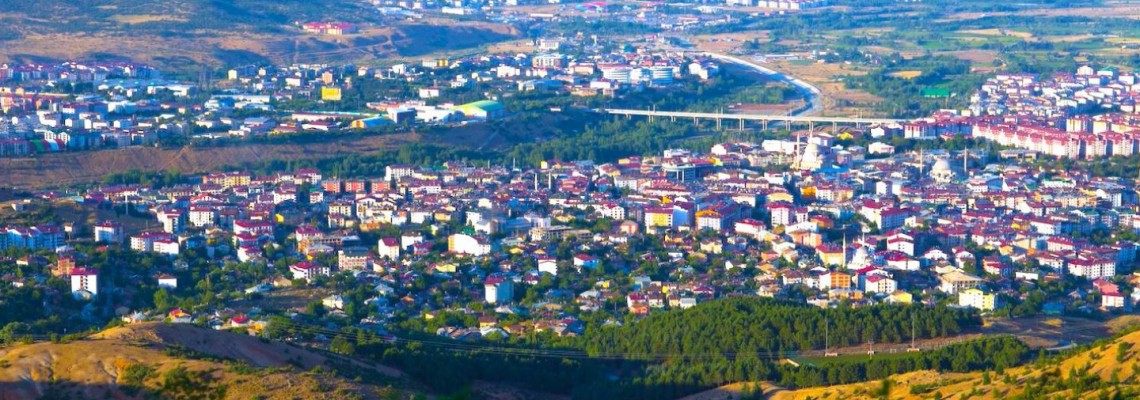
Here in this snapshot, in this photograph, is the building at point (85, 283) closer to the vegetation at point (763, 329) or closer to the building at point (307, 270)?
the building at point (307, 270)

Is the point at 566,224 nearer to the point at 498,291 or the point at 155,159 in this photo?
the point at 498,291

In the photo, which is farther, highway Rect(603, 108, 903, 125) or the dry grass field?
highway Rect(603, 108, 903, 125)

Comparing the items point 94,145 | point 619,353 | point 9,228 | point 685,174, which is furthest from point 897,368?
point 94,145

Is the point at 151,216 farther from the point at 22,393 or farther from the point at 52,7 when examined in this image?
the point at 52,7

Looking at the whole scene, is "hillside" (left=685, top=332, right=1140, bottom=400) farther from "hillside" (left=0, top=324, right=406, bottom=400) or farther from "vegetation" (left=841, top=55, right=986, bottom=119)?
"vegetation" (left=841, top=55, right=986, bottom=119)

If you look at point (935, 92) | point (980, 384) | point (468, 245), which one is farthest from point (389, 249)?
point (935, 92)

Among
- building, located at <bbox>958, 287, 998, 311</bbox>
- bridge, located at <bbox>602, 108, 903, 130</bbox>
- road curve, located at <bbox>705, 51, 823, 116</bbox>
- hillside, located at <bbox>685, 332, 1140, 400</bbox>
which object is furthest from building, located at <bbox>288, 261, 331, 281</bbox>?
road curve, located at <bbox>705, 51, 823, 116</bbox>
